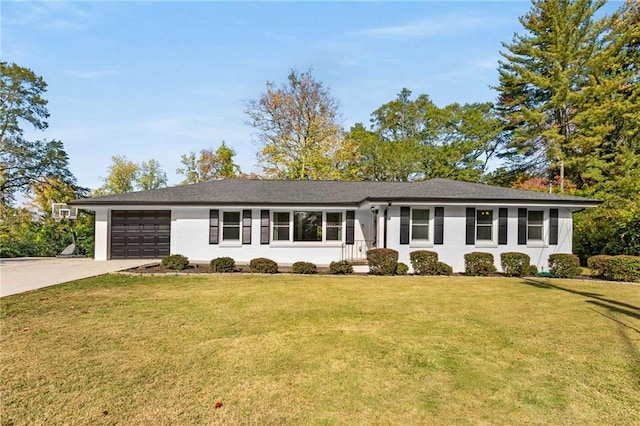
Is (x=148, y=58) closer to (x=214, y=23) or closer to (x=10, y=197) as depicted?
(x=214, y=23)

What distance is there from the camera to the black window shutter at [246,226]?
14891 mm

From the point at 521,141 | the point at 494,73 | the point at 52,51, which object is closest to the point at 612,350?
the point at 52,51

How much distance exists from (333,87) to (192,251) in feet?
61.4

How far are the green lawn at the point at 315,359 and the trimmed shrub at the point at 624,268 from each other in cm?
396

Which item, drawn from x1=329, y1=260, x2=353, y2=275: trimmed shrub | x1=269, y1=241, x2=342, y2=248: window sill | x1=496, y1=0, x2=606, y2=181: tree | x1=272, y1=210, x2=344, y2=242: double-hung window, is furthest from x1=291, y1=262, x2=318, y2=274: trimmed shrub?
x1=496, y1=0, x2=606, y2=181: tree

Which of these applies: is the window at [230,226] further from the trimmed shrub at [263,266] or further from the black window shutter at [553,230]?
the black window shutter at [553,230]

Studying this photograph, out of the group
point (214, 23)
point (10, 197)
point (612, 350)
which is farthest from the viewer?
point (10, 197)

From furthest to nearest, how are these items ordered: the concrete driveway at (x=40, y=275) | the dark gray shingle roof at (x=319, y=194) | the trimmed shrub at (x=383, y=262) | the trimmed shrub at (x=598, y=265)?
the dark gray shingle roof at (x=319, y=194)
the trimmed shrub at (x=383, y=262)
the trimmed shrub at (x=598, y=265)
the concrete driveway at (x=40, y=275)

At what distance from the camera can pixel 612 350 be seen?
15.3ft

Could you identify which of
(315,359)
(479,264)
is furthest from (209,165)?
(315,359)

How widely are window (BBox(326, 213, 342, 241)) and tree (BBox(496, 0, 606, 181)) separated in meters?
16.5

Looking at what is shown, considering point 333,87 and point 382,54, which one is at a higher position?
point 333,87

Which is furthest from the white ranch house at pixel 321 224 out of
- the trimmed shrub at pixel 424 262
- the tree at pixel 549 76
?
the tree at pixel 549 76

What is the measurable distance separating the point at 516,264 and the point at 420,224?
3.59 meters
